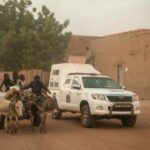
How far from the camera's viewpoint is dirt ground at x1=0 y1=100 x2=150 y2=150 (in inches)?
535

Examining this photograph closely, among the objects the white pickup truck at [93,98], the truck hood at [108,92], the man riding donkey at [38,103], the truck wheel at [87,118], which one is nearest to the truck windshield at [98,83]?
the white pickup truck at [93,98]

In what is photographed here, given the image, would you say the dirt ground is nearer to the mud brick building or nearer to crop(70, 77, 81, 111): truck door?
crop(70, 77, 81, 111): truck door

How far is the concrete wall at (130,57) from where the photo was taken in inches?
1452

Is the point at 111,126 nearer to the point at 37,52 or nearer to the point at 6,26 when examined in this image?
the point at 37,52

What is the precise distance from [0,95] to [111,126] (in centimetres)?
431

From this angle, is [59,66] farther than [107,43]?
No

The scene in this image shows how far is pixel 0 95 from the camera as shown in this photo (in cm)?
1809

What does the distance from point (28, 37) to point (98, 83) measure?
20.9m

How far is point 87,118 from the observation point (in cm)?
1856

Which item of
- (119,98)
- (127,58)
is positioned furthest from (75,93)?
(127,58)

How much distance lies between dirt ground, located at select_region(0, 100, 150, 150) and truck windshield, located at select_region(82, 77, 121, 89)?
148 centimetres

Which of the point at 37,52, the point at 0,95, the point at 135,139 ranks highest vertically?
the point at 37,52

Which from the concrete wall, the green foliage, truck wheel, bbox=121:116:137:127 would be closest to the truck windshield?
truck wheel, bbox=121:116:137:127

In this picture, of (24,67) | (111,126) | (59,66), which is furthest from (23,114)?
(24,67)
